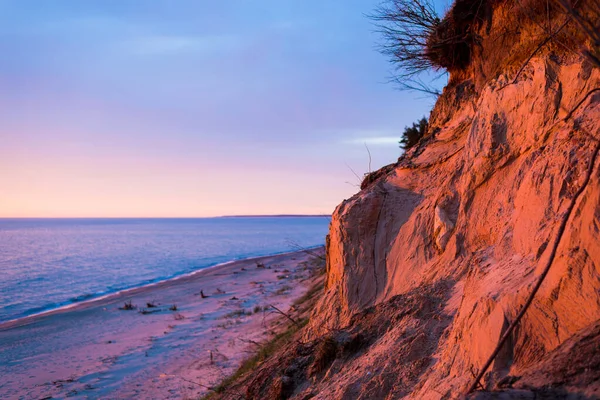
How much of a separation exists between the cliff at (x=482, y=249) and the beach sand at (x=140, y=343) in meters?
3.76

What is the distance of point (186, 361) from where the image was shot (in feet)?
37.3

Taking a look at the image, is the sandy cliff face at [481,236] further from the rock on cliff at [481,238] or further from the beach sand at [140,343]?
the beach sand at [140,343]

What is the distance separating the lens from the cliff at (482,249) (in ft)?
9.96

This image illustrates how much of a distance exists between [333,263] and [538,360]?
4254 mm

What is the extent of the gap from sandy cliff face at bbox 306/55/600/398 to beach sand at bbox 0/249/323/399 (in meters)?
3.85

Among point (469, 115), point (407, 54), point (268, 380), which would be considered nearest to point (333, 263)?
point (268, 380)

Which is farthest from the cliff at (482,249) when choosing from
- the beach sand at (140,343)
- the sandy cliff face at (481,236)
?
the beach sand at (140,343)

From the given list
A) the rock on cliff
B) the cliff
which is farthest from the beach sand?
the rock on cliff

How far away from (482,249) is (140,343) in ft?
38.1

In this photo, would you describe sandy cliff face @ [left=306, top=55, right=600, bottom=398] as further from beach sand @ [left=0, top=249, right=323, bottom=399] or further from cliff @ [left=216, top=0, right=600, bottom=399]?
beach sand @ [left=0, top=249, right=323, bottom=399]

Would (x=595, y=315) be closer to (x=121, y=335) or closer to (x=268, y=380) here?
(x=268, y=380)

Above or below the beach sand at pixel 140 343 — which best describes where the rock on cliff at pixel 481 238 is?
above

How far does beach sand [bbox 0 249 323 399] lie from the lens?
10.3 m

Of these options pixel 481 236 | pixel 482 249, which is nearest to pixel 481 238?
pixel 481 236
